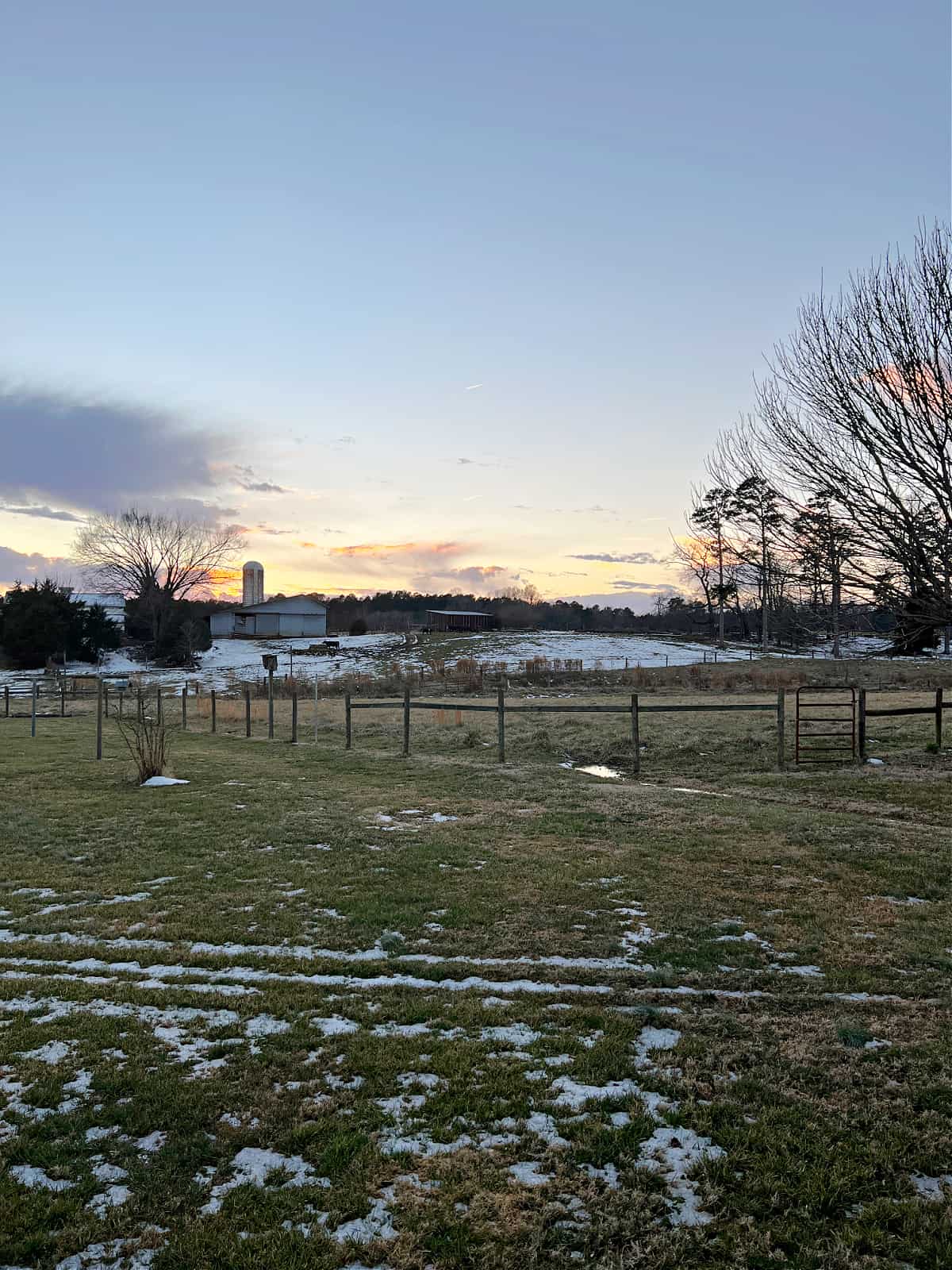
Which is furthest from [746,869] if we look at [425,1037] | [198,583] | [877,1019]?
[198,583]

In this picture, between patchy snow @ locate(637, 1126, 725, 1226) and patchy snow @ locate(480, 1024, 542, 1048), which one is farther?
patchy snow @ locate(480, 1024, 542, 1048)

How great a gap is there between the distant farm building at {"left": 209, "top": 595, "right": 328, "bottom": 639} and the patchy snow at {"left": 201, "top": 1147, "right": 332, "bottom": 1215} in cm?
Result: 7139

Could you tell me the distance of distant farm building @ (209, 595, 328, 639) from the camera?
244ft

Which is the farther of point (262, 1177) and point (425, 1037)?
point (425, 1037)

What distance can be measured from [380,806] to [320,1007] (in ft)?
22.1

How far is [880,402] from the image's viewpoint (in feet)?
33.1

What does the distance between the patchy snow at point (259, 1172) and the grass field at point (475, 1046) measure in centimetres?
2

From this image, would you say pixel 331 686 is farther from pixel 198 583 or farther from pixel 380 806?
pixel 198 583

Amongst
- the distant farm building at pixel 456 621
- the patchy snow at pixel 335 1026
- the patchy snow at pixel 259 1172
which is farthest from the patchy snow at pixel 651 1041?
the distant farm building at pixel 456 621

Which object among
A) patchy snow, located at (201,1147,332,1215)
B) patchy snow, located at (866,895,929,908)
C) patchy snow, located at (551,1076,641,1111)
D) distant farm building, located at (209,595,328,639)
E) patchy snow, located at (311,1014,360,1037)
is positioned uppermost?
distant farm building, located at (209,595,328,639)

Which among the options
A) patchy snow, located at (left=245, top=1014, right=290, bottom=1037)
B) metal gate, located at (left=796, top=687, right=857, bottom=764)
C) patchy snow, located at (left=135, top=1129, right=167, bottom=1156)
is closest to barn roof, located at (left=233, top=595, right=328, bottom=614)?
metal gate, located at (left=796, top=687, right=857, bottom=764)

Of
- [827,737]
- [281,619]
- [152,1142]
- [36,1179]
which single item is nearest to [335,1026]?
[152,1142]

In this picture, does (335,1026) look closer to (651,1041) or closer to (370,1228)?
(370,1228)

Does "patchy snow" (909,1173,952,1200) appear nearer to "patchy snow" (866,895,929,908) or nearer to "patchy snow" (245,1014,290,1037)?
"patchy snow" (245,1014,290,1037)
